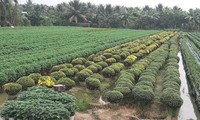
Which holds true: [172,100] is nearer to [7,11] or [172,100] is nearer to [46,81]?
[46,81]

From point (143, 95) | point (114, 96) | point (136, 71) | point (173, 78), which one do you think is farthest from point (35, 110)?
point (136, 71)

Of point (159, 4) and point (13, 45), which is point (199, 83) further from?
point (159, 4)

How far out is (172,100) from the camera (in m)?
16.5

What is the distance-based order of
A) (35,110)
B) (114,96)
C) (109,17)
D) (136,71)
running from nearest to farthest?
(35,110) < (114,96) < (136,71) < (109,17)

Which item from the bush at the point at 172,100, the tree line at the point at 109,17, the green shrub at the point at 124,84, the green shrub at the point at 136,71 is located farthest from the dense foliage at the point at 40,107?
the tree line at the point at 109,17

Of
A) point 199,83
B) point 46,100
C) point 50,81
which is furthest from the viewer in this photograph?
point 199,83

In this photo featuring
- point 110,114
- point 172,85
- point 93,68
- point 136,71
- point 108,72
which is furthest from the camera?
point 93,68

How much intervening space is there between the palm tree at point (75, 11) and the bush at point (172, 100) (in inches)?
2996

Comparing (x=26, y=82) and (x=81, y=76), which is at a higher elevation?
(x=26, y=82)

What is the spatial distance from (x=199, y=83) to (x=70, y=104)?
439 inches

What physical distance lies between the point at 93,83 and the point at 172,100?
4.38 metres

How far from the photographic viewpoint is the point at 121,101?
17516 millimetres

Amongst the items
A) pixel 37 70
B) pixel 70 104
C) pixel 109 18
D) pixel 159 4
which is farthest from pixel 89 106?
pixel 159 4

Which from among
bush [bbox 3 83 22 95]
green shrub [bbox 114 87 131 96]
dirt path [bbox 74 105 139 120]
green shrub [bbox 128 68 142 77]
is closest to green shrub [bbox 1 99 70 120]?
dirt path [bbox 74 105 139 120]
